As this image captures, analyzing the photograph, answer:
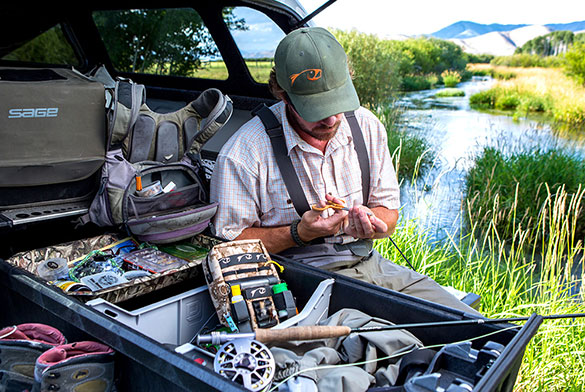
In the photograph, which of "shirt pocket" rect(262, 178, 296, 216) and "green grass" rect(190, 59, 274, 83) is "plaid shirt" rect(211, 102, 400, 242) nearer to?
"shirt pocket" rect(262, 178, 296, 216)

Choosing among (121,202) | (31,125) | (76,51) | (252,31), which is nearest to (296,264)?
(121,202)

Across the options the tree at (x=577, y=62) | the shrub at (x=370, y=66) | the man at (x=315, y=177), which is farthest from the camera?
the tree at (x=577, y=62)

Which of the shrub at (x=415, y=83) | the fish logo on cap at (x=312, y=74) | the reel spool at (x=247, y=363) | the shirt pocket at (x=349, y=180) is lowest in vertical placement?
the reel spool at (x=247, y=363)

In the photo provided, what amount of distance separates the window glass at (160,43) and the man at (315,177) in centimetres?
228

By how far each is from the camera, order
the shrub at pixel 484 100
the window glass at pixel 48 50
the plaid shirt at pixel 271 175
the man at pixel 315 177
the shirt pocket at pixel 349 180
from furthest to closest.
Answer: the shrub at pixel 484 100 → the window glass at pixel 48 50 → the shirt pocket at pixel 349 180 → the plaid shirt at pixel 271 175 → the man at pixel 315 177

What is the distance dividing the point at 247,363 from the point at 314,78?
1200mm

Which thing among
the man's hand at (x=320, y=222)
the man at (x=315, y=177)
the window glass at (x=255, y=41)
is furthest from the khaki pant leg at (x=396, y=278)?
the window glass at (x=255, y=41)

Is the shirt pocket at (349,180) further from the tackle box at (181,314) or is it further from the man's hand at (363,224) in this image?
the tackle box at (181,314)

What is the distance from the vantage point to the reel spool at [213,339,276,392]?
137 cm

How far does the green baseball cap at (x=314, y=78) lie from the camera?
2.09 metres

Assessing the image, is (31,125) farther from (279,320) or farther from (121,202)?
(279,320)

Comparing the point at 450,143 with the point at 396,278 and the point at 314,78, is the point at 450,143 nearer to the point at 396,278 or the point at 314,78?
the point at 396,278

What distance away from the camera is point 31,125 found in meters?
2.16

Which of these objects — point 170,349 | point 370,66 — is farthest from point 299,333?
point 370,66
